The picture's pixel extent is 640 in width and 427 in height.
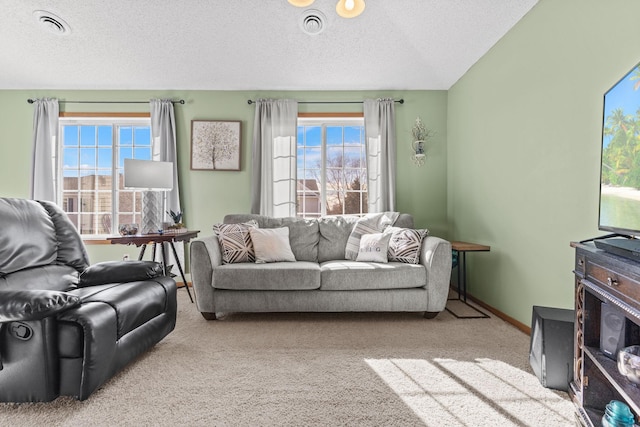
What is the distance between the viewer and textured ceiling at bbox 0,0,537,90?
280 centimetres

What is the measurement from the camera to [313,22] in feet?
9.62

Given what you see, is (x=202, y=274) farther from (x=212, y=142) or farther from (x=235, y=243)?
(x=212, y=142)

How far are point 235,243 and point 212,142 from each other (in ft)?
5.28

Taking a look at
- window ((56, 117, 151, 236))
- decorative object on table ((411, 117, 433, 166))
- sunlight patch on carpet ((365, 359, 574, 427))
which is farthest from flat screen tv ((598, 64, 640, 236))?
window ((56, 117, 151, 236))

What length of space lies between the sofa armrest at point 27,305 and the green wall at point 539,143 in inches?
111

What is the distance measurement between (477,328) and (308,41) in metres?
3.00

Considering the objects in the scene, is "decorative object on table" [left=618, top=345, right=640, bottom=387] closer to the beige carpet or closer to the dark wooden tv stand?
the dark wooden tv stand

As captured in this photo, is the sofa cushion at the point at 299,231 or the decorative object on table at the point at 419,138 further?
the decorative object on table at the point at 419,138

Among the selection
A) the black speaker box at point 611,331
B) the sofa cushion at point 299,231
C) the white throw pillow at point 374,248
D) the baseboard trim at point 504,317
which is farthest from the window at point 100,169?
the black speaker box at point 611,331

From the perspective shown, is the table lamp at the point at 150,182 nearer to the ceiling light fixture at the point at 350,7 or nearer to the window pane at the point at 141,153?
the window pane at the point at 141,153

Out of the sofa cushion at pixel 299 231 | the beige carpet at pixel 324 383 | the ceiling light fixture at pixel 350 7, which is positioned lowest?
the beige carpet at pixel 324 383

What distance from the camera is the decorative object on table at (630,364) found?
106 cm

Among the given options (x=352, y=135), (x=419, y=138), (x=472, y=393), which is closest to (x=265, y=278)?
(x=472, y=393)

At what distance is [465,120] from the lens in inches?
139
